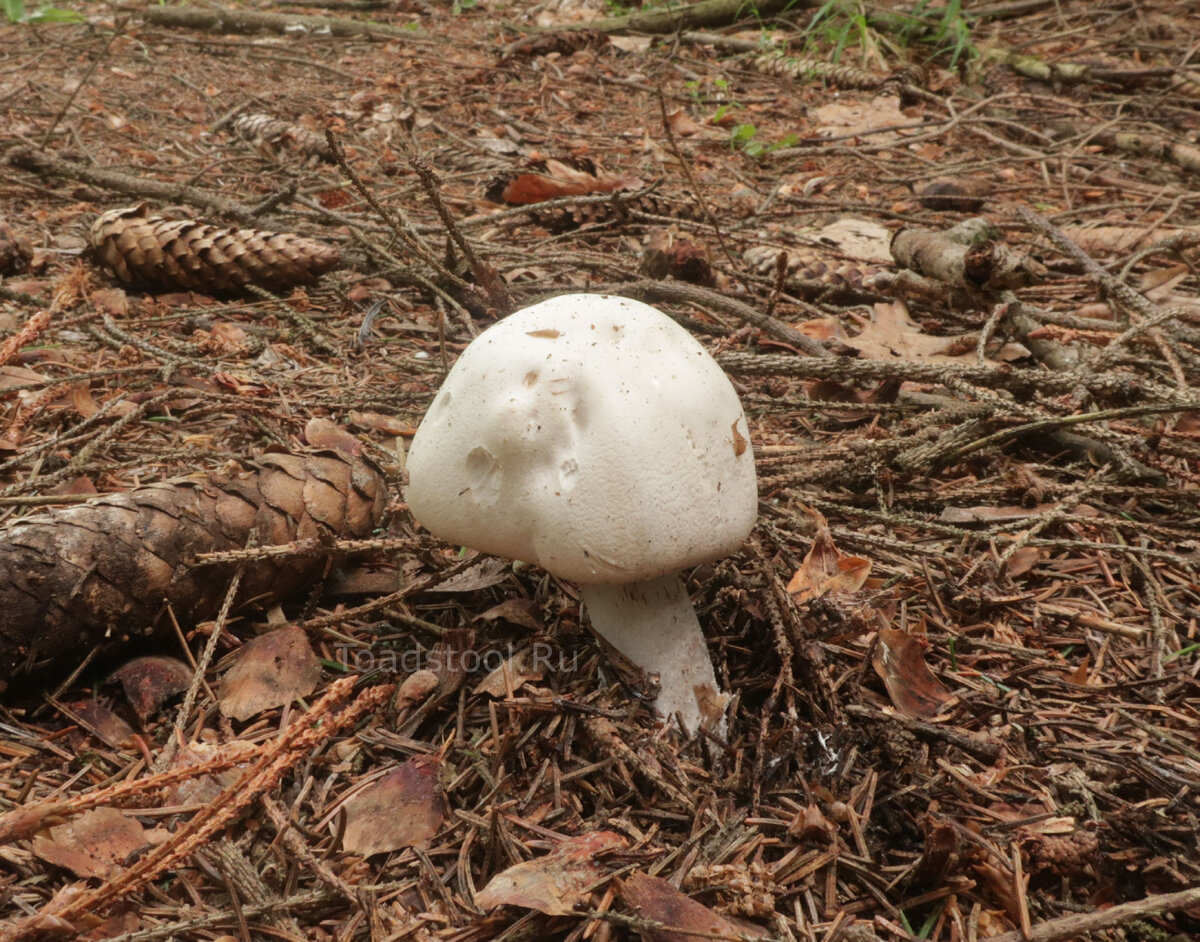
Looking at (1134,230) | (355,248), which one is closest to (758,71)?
(1134,230)

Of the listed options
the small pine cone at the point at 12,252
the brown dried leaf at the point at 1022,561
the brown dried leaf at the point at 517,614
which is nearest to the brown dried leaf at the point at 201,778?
the brown dried leaf at the point at 517,614

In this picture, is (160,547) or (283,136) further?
(283,136)

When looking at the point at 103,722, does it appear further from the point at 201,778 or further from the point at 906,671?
the point at 906,671

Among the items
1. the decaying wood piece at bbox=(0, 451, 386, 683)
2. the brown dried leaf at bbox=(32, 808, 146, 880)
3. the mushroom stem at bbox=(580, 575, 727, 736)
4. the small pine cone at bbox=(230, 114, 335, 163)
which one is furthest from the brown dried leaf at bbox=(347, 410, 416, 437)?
the small pine cone at bbox=(230, 114, 335, 163)

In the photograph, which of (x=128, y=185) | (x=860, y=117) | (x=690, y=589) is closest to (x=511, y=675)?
(x=690, y=589)

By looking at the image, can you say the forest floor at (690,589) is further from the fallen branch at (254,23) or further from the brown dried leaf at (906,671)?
the fallen branch at (254,23)

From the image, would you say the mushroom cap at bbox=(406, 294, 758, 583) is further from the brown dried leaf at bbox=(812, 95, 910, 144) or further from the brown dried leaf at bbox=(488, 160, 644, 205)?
the brown dried leaf at bbox=(812, 95, 910, 144)

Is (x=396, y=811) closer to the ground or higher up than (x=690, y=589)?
higher up
